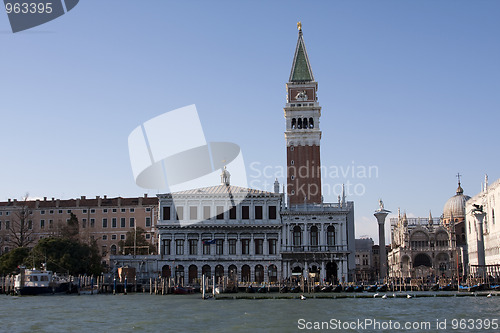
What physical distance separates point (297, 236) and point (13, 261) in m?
24.9

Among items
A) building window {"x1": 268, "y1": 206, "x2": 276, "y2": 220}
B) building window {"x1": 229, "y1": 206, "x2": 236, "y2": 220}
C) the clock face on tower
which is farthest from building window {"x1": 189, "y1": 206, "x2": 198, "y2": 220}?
the clock face on tower

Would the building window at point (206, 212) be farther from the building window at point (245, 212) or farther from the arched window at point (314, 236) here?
the arched window at point (314, 236)

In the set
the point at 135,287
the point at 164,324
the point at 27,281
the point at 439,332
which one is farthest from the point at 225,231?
the point at 439,332

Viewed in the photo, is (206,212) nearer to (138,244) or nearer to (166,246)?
(166,246)

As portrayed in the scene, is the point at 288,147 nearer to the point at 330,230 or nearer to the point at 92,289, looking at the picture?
the point at 330,230

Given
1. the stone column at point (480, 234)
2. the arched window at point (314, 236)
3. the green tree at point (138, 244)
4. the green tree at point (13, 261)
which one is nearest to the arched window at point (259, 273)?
the arched window at point (314, 236)

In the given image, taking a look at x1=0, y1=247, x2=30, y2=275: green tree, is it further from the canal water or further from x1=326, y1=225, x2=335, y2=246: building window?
x1=326, y1=225, x2=335, y2=246: building window

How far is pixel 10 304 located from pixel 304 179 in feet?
99.8

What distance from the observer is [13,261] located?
53750mm

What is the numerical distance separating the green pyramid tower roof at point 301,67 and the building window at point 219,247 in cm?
1867

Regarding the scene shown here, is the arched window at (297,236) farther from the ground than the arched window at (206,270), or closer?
farther from the ground

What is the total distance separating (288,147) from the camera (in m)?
60.2

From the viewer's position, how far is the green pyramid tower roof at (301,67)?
62562 millimetres

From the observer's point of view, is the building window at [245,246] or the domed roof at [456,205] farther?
the domed roof at [456,205]
